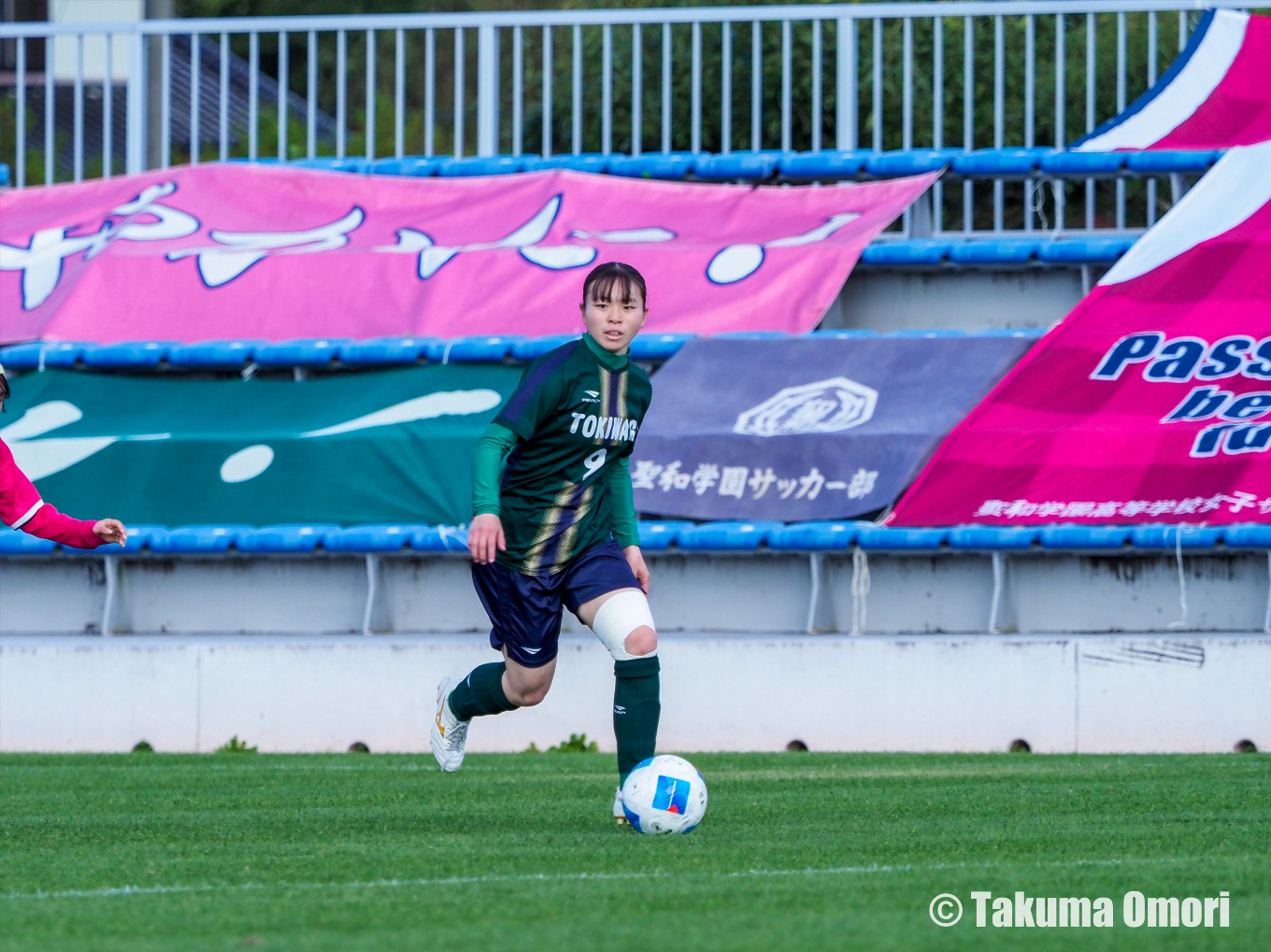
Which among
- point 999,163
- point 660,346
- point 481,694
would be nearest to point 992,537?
point 660,346

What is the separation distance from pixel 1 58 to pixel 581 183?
37.5ft

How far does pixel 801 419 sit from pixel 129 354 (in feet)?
12.4

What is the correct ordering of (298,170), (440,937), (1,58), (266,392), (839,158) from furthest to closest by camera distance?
(1,58), (298,170), (839,158), (266,392), (440,937)

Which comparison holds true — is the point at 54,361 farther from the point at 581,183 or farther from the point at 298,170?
the point at 581,183

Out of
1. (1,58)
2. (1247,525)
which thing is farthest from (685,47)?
(1247,525)

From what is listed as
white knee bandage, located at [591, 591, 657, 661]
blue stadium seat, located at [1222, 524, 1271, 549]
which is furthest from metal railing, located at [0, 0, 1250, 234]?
white knee bandage, located at [591, 591, 657, 661]

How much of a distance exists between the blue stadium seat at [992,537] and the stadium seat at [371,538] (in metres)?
2.67

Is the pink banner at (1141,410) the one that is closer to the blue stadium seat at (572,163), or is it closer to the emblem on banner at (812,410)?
the emblem on banner at (812,410)

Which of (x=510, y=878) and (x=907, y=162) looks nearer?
(x=510, y=878)

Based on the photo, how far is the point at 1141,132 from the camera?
1155cm

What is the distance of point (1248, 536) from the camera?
9.26m

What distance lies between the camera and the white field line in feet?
14.0

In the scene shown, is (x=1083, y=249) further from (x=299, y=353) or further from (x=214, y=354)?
(x=214, y=354)

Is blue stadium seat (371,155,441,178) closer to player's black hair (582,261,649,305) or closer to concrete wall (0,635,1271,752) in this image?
concrete wall (0,635,1271,752)
